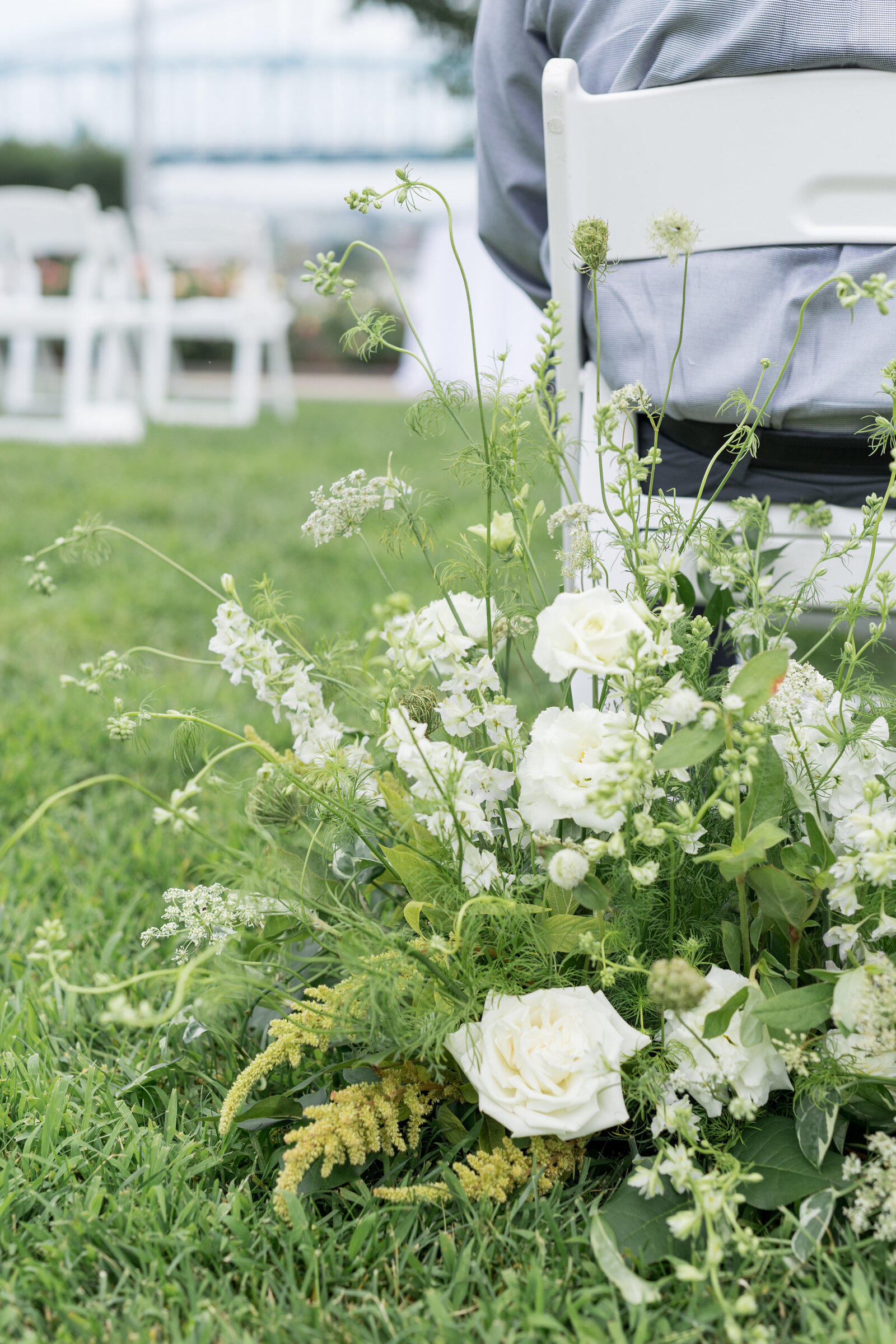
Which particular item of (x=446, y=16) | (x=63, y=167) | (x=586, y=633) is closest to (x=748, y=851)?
(x=586, y=633)

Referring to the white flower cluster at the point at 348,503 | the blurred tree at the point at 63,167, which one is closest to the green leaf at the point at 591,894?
the white flower cluster at the point at 348,503

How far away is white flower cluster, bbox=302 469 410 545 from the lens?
0.93 metres

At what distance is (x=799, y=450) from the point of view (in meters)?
1.09

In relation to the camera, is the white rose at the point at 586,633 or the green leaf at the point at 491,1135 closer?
the white rose at the point at 586,633

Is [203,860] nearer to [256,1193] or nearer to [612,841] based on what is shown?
[256,1193]

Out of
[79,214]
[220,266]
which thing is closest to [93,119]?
[220,266]

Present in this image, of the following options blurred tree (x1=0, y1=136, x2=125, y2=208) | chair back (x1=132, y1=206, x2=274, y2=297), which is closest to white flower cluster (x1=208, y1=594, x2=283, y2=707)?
chair back (x1=132, y1=206, x2=274, y2=297)

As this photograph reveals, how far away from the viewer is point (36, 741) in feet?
5.97

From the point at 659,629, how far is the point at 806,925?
28cm

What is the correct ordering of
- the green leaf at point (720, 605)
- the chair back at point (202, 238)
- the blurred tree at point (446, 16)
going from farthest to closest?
1. the blurred tree at point (446, 16)
2. the chair back at point (202, 238)
3. the green leaf at point (720, 605)

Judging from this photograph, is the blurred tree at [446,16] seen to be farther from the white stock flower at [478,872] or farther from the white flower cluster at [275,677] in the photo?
the white stock flower at [478,872]

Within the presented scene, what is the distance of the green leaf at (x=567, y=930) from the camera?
0.86m

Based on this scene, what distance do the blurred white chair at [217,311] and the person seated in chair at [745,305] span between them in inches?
202

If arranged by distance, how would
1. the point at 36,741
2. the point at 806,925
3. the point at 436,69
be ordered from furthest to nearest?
the point at 436,69, the point at 36,741, the point at 806,925
